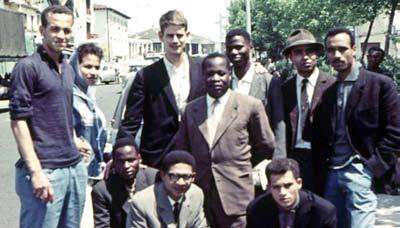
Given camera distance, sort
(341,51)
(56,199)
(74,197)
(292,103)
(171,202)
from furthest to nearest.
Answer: (292,103), (171,202), (341,51), (74,197), (56,199)

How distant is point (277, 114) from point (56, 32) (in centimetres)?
167

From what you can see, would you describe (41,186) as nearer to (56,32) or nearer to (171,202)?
(56,32)

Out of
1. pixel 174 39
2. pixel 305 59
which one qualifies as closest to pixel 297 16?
pixel 305 59

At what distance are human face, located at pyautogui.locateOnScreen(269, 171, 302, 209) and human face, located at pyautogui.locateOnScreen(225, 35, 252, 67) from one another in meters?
0.89

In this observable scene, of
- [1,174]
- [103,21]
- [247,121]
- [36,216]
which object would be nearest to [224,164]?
[247,121]

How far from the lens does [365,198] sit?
14.2 feet

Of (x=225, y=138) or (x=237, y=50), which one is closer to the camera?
(x=225, y=138)

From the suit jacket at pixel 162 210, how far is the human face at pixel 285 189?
1.63ft

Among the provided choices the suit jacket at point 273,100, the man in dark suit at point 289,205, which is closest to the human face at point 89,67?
the suit jacket at point 273,100

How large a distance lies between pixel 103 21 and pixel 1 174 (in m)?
77.5

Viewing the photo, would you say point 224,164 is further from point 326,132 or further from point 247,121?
point 326,132

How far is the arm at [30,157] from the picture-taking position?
3.56 meters

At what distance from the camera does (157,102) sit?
4.58 metres

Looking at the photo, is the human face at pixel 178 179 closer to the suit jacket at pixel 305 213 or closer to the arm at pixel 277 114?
the suit jacket at pixel 305 213
